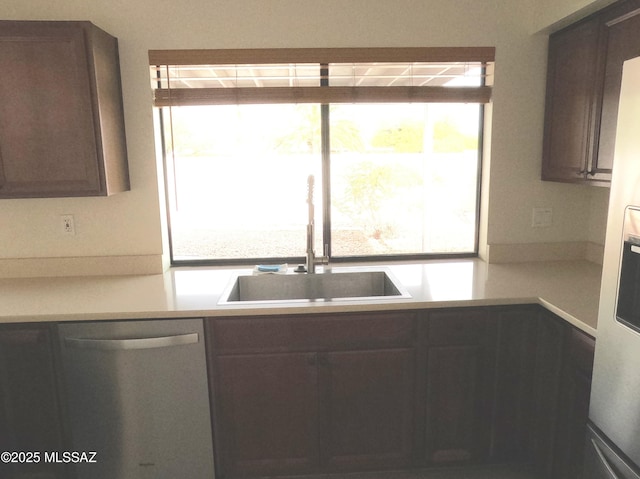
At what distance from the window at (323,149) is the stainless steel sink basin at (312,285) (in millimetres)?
267

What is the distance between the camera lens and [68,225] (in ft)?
7.39

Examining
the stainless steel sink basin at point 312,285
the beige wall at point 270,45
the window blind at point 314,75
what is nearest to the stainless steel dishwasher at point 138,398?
the stainless steel sink basin at point 312,285

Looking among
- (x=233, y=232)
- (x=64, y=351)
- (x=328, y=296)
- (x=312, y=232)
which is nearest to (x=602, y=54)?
(x=312, y=232)

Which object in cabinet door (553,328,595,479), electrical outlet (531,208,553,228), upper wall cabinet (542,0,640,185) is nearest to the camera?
cabinet door (553,328,595,479)

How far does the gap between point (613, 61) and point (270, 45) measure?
1.54 meters

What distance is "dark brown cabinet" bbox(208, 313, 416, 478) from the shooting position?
1.78 metres

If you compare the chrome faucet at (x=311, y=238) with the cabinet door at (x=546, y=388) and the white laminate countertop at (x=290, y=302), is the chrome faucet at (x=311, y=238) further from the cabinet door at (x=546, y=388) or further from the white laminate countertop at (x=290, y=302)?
the cabinet door at (x=546, y=388)

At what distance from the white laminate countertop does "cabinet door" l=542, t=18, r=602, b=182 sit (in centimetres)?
53

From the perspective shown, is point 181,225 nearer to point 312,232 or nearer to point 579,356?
point 312,232

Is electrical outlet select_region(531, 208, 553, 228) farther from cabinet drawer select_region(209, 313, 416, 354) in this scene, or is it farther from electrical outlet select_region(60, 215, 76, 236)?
electrical outlet select_region(60, 215, 76, 236)

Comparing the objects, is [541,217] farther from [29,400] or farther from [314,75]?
[29,400]

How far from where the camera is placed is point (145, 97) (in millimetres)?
2191

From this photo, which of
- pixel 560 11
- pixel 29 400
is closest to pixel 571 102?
pixel 560 11

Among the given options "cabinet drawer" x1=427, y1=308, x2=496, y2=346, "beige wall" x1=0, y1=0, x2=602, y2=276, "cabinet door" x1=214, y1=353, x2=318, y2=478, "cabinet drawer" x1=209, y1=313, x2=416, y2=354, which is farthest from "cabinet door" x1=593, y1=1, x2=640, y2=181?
"cabinet door" x1=214, y1=353, x2=318, y2=478
